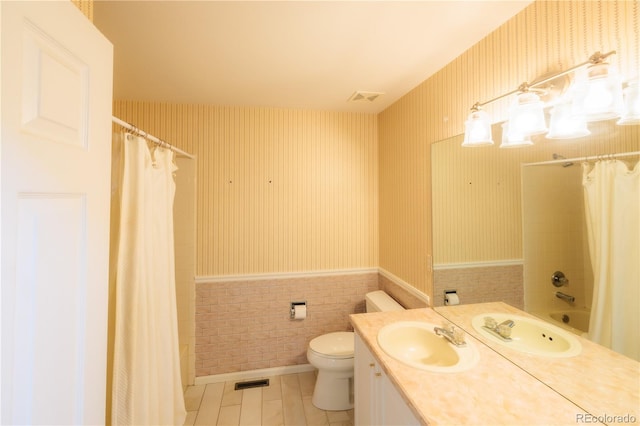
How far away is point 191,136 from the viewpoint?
2.36m

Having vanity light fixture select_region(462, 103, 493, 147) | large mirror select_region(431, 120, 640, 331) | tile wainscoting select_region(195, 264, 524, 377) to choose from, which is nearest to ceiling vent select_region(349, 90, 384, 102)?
large mirror select_region(431, 120, 640, 331)

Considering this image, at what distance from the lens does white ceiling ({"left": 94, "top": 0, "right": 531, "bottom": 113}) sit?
48.6 inches

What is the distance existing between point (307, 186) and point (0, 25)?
2.10 metres

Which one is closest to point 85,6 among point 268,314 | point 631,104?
point 631,104

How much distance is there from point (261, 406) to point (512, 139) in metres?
2.40

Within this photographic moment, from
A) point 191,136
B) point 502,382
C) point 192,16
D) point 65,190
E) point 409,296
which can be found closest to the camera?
point 65,190

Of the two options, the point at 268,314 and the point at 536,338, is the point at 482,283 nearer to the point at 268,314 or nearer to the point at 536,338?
the point at 536,338

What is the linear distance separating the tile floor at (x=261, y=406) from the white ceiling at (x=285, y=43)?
2416mm

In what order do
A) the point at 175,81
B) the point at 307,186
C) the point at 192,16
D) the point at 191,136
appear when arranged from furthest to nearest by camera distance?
the point at 307,186 → the point at 191,136 → the point at 175,81 → the point at 192,16

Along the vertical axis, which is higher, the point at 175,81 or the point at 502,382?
the point at 175,81

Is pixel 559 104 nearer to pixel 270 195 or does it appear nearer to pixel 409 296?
pixel 409 296

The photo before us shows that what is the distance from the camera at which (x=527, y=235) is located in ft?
4.07

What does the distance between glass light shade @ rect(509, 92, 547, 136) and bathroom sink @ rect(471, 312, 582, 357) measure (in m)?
0.83

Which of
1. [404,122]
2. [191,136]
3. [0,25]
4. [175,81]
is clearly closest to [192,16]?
[175,81]
